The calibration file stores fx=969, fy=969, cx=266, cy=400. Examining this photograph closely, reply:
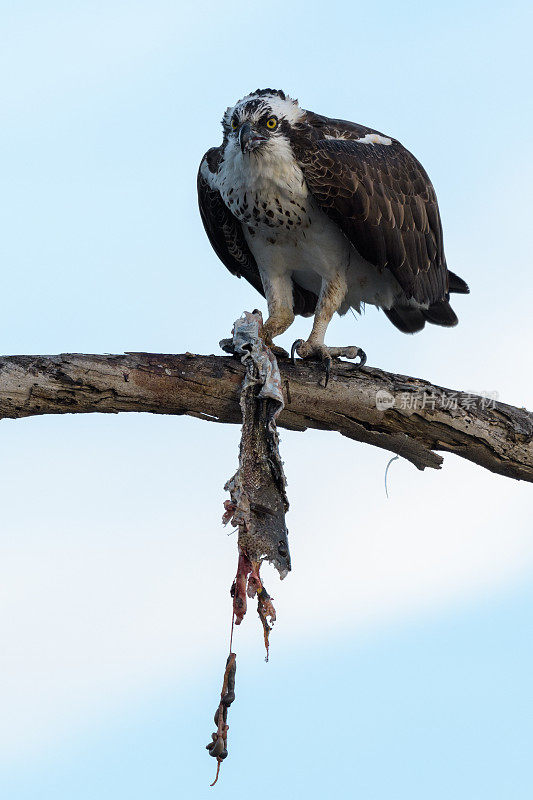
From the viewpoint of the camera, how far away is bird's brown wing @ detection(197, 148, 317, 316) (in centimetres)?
672

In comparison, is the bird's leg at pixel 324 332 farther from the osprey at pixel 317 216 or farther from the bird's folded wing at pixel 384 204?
the bird's folded wing at pixel 384 204

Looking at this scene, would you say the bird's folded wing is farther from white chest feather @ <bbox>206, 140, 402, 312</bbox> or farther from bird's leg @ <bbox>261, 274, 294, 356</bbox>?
bird's leg @ <bbox>261, 274, 294, 356</bbox>

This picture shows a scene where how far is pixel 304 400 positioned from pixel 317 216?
1.31 metres

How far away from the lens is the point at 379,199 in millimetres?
6137

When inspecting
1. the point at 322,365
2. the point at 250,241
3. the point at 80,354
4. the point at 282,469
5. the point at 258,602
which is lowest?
the point at 258,602

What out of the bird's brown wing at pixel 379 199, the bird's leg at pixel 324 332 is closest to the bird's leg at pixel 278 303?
the bird's leg at pixel 324 332

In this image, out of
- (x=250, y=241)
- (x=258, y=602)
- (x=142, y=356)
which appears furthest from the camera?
(x=250, y=241)

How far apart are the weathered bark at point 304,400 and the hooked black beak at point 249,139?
135cm

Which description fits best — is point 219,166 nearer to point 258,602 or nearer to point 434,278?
point 434,278

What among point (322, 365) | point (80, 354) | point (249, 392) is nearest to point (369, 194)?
point (322, 365)

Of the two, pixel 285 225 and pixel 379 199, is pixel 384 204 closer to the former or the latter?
pixel 379 199

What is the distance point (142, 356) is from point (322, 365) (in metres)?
1.09

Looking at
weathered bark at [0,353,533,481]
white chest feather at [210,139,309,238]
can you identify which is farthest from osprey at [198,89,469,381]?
weathered bark at [0,353,533,481]

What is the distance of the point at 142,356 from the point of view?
17.2 ft
